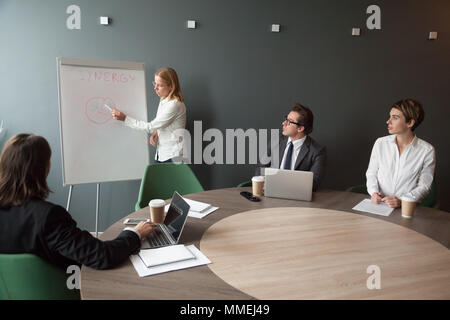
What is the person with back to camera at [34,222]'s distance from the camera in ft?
3.67

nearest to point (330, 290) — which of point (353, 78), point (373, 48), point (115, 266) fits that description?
point (115, 266)

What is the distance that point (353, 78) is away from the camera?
3.18 metres

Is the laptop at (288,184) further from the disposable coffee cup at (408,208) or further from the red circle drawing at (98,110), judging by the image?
the red circle drawing at (98,110)

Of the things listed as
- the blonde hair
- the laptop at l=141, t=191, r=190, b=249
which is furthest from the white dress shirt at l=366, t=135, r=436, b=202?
the blonde hair

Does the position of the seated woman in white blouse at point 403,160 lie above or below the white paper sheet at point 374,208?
above

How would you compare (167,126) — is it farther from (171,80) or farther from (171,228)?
(171,228)

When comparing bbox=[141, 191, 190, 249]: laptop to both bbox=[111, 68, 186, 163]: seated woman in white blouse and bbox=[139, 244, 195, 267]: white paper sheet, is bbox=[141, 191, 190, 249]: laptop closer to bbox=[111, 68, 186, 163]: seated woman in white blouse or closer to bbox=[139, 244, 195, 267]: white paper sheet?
bbox=[139, 244, 195, 267]: white paper sheet

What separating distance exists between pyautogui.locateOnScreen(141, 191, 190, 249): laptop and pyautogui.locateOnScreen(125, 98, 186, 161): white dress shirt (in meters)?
1.28

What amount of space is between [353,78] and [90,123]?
2592mm

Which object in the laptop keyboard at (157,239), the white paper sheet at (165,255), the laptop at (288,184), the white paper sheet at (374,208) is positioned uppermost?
the laptop at (288,184)

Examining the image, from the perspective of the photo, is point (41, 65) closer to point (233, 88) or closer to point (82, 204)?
point (82, 204)

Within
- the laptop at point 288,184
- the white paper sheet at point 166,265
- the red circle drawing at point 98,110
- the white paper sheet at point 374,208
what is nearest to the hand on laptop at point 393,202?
the white paper sheet at point 374,208

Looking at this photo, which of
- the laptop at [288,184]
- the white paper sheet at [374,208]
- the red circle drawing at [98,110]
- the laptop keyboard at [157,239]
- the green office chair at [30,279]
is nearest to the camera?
the green office chair at [30,279]

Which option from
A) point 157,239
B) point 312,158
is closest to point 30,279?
point 157,239
